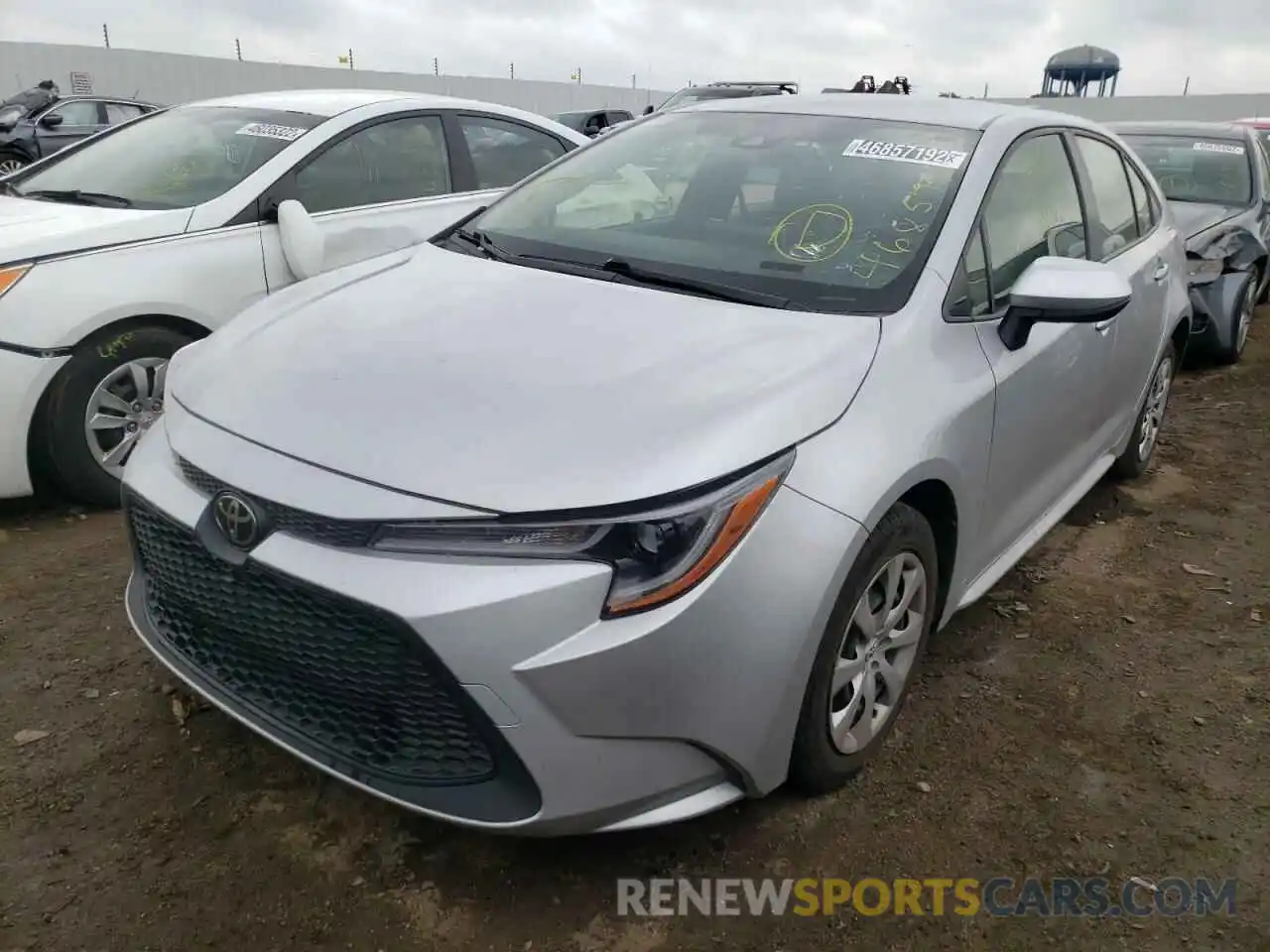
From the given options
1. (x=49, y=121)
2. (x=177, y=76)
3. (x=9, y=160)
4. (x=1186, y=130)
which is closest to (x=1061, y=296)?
(x=1186, y=130)

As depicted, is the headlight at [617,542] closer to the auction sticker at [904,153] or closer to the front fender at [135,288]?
the auction sticker at [904,153]

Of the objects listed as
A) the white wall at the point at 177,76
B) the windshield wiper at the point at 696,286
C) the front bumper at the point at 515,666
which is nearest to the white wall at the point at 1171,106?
the white wall at the point at 177,76

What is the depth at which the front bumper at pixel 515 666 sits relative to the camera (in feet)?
5.54

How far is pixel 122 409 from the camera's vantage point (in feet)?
12.1

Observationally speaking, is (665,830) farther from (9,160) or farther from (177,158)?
(9,160)

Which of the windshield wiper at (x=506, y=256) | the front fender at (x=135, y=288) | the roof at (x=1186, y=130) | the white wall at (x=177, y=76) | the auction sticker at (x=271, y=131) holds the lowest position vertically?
the front fender at (x=135, y=288)

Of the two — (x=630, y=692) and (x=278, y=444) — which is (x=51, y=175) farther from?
(x=630, y=692)

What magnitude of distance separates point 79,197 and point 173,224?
65 centimetres

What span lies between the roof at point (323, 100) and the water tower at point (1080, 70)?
33.8 meters

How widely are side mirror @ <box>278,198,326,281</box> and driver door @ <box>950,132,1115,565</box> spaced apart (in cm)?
255

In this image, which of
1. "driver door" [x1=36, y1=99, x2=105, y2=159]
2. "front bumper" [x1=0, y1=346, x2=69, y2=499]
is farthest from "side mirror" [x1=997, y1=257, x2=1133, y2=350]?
"driver door" [x1=36, y1=99, x2=105, y2=159]

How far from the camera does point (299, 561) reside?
1775 mm

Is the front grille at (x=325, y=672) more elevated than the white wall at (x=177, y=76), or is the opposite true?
the white wall at (x=177, y=76)

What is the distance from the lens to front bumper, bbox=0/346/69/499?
11.0 feet
